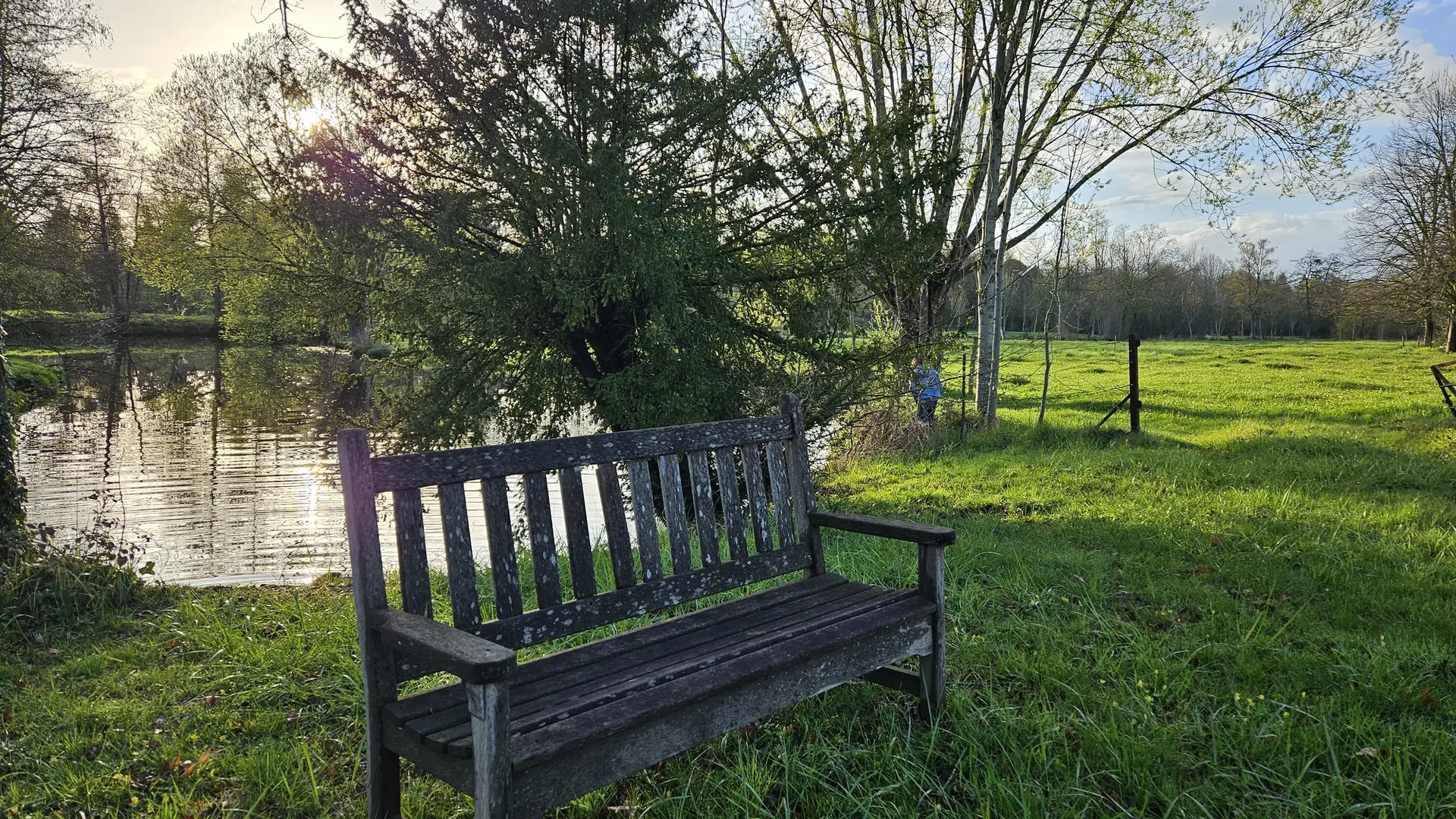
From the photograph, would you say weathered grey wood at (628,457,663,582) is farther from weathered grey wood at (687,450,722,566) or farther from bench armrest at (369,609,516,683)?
bench armrest at (369,609,516,683)

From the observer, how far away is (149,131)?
26.9m

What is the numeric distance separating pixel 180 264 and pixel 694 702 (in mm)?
24844

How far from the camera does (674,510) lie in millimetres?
3031

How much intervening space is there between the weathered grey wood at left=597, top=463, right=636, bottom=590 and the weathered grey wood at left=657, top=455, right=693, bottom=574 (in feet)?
0.61

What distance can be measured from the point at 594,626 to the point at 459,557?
0.53 metres

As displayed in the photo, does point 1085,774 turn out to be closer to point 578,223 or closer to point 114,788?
point 114,788

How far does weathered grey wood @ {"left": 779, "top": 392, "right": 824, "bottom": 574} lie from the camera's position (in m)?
3.54

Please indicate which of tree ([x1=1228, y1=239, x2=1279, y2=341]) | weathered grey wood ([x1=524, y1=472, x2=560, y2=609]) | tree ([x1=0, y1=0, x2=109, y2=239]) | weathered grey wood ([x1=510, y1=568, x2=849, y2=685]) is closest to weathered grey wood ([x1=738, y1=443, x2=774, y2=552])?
weathered grey wood ([x1=510, y1=568, x2=849, y2=685])

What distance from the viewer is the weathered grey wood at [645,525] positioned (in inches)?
114

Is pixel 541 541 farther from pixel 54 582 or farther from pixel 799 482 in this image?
pixel 54 582

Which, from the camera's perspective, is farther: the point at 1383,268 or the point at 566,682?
the point at 1383,268

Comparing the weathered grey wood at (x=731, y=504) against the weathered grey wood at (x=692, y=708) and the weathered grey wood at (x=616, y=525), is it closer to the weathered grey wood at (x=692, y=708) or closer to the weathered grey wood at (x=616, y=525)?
the weathered grey wood at (x=616, y=525)

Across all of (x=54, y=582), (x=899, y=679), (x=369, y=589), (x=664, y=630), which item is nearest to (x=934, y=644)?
(x=899, y=679)


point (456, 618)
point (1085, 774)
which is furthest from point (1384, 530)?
point (456, 618)
